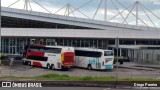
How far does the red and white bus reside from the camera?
42.9 meters

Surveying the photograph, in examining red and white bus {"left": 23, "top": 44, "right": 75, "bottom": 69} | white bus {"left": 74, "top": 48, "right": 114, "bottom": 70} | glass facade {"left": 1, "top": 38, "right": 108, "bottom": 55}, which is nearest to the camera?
red and white bus {"left": 23, "top": 44, "right": 75, "bottom": 69}

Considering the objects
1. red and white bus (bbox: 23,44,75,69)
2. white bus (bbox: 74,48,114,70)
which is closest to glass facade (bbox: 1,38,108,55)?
red and white bus (bbox: 23,44,75,69)

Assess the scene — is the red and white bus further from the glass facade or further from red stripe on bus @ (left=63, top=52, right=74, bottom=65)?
the glass facade

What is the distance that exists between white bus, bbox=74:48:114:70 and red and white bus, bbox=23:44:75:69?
2140 millimetres

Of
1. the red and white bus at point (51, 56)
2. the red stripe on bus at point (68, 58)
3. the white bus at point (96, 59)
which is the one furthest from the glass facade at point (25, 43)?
the red stripe on bus at point (68, 58)

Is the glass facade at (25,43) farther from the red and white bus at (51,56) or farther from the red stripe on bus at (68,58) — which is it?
the red stripe on bus at (68,58)

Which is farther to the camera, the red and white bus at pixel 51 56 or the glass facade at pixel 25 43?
the glass facade at pixel 25 43

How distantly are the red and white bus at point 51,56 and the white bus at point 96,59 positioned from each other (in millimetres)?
2140

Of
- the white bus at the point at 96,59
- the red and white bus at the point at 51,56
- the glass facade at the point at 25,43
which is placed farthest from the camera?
the glass facade at the point at 25,43

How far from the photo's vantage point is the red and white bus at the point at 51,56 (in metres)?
42.9

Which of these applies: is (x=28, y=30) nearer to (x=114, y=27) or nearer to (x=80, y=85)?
(x=114, y=27)

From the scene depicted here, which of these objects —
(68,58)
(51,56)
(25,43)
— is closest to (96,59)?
(68,58)

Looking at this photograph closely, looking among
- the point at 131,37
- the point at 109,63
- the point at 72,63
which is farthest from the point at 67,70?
the point at 131,37

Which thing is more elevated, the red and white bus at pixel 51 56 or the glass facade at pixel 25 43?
the glass facade at pixel 25 43
